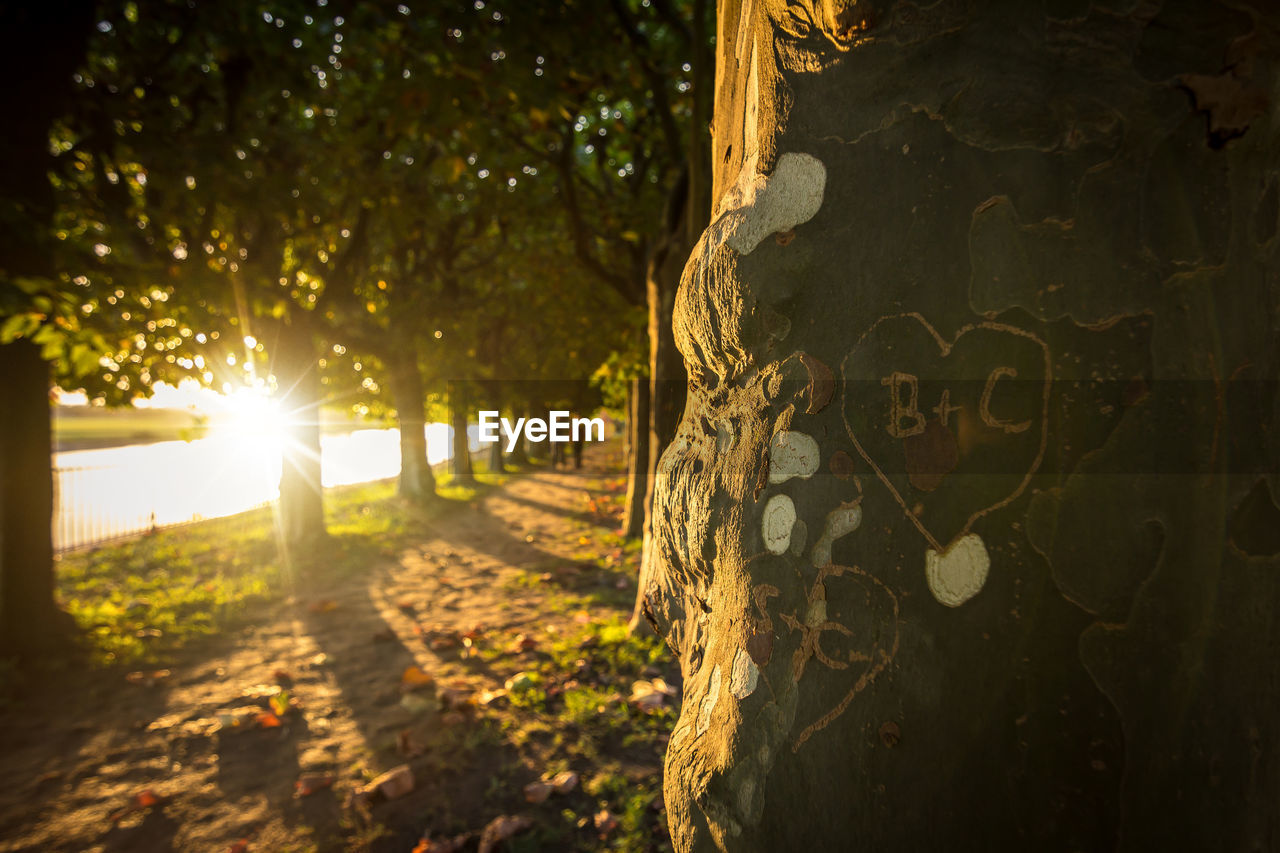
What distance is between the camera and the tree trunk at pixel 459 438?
17.6 m

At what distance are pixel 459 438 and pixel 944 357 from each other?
1890 cm

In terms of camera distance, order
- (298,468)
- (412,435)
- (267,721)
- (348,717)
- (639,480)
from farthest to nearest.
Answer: (412,435) < (298,468) < (639,480) < (348,717) < (267,721)

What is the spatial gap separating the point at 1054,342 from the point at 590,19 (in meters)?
5.68

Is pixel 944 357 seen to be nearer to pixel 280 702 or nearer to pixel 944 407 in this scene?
pixel 944 407

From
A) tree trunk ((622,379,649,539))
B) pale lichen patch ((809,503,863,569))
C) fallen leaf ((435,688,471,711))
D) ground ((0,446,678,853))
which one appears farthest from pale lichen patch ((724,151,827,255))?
tree trunk ((622,379,649,539))

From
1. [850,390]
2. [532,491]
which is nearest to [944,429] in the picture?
[850,390]

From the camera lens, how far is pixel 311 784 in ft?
11.3

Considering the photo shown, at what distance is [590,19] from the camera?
5441 mm

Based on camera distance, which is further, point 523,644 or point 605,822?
point 523,644

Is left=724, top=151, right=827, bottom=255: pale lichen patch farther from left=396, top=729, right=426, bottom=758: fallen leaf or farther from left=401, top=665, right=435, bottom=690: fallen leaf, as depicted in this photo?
left=401, top=665, right=435, bottom=690: fallen leaf

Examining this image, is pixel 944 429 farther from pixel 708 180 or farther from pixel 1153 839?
pixel 708 180

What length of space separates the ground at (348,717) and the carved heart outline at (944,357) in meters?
2.49

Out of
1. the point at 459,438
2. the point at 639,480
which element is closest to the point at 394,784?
the point at 639,480

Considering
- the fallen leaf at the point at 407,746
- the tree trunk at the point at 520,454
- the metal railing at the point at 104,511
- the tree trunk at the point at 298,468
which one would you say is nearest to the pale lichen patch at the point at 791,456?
the fallen leaf at the point at 407,746
